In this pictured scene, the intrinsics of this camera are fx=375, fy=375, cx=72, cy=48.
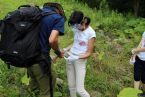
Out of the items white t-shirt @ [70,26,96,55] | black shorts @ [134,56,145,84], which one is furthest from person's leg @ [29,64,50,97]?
black shorts @ [134,56,145,84]

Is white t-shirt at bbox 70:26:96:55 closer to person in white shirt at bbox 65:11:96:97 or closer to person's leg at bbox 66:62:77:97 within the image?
person in white shirt at bbox 65:11:96:97

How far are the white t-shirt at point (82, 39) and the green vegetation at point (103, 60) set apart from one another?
48.3 inches

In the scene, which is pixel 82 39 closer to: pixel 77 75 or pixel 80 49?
pixel 80 49

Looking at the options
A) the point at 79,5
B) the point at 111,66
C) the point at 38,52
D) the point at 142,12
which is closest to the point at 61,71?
the point at 111,66

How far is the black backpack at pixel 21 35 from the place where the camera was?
5.44 meters

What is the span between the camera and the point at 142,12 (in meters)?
15.7

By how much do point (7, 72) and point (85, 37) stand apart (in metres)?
2.13

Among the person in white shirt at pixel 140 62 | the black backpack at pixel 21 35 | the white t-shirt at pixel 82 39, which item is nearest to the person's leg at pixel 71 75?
the white t-shirt at pixel 82 39

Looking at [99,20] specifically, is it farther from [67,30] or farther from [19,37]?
[19,37]

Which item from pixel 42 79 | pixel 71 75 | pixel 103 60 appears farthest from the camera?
pixel 103 60

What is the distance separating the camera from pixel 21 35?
5.47 m

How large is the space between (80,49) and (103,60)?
2.77 m

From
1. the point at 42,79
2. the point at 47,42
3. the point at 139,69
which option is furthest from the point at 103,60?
the point at 47,42

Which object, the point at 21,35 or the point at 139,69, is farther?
the point at 139,69
